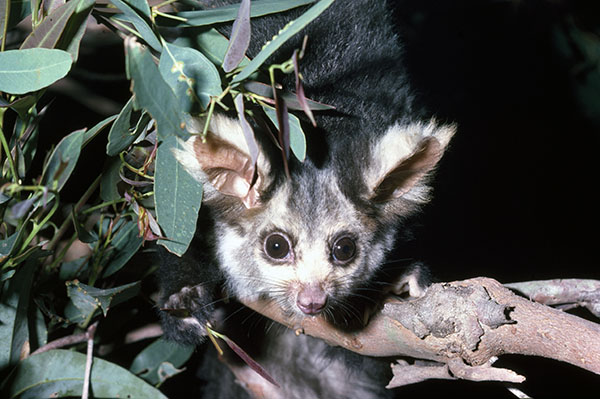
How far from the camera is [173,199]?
6.06ft

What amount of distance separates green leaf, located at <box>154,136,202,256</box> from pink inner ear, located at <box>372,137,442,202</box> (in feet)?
2.23

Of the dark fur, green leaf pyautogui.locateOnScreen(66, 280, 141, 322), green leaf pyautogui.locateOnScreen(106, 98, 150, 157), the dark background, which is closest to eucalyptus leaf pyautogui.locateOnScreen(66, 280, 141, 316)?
green leaf pyautogui.locateOnScreen(66, 280, 141, 322)

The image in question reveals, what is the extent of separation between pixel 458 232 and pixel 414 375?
1998mm

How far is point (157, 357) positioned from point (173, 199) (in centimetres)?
148

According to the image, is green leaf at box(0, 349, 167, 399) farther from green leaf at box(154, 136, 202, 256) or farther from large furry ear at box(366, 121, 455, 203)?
large furry ear at box(366, 121, 455, 203)

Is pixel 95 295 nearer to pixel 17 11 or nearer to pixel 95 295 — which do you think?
pixel 95 295

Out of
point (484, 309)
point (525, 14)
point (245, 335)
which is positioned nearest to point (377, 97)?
point (484, 309)

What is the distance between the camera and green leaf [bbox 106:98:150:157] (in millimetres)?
1785

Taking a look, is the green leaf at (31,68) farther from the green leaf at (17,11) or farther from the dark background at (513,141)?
the dark background at (513,141)

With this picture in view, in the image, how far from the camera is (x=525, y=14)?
4191 mm

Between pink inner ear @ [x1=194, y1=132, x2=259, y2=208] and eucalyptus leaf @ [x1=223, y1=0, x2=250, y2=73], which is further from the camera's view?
pink inner ear @ [x1=194, y1=132, x2=259, y2=208]

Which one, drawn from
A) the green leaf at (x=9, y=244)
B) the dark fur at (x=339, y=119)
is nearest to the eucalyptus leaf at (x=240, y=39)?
the dark fur at (x=339, y=119)

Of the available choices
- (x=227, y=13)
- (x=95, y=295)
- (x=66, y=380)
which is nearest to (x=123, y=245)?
(x=95, y=295)

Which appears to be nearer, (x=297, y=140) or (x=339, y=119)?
(x=297, y=140)
